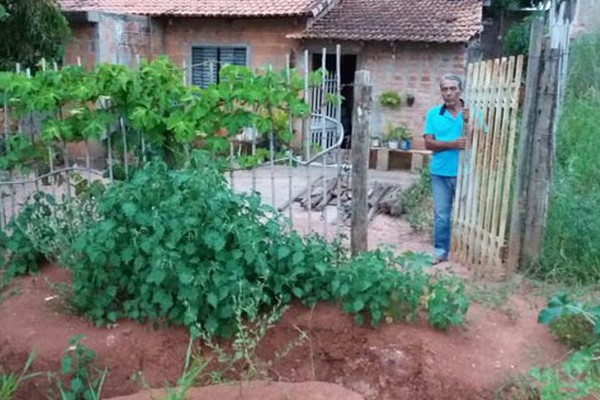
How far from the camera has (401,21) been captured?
38.8ft

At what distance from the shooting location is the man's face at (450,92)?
4.85 metres

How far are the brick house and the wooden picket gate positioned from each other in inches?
257

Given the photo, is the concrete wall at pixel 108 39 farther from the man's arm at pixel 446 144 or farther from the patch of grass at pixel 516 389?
the patch of grass at pixel 516 389

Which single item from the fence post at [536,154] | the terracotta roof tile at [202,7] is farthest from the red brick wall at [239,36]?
the fence post at [536,154]

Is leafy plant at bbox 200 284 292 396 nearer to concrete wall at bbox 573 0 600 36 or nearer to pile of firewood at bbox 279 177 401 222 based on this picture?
pile of firewood at bbox 279 177 401 222

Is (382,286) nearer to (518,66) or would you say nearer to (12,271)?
(518,66)

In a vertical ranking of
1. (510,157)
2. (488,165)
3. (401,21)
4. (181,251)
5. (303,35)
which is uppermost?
(401,21)

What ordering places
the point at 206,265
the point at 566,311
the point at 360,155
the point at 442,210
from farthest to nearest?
the point at 442,210 < the point at 360,155 < the point at 206,265 < the point at 566,311

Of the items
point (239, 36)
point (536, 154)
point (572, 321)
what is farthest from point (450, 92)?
point (239, 36)

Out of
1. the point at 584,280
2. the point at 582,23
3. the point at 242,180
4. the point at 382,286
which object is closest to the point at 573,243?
the point at 584,280

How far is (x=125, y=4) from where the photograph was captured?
43.4 feet

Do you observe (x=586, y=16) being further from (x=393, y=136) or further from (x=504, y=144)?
(x=504, y=144)

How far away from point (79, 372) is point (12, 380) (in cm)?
40

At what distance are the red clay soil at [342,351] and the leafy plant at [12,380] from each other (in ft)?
0.21
